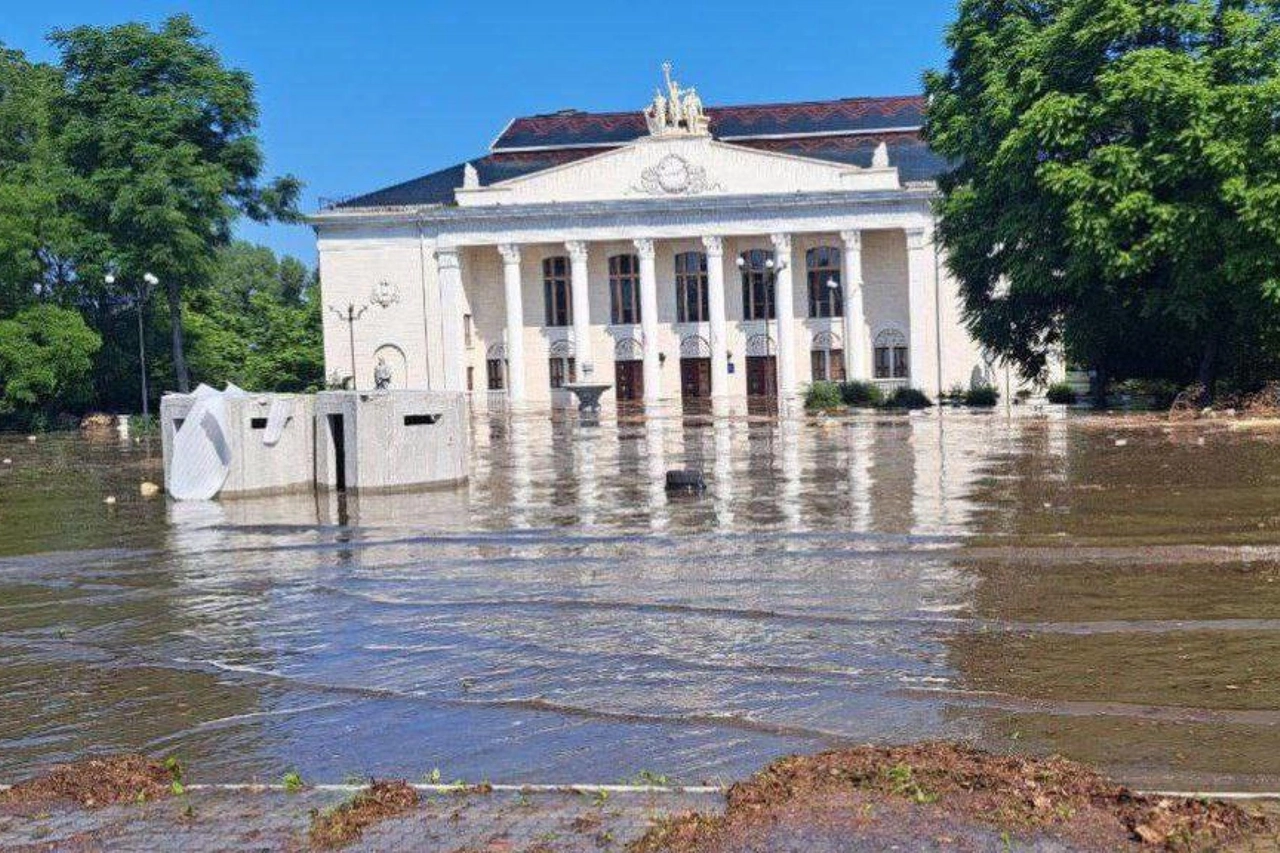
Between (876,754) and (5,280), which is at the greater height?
(5,280)

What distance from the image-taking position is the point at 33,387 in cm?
5472

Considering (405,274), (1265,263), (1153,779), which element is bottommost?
(1153,779)

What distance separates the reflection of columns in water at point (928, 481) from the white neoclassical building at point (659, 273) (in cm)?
4010

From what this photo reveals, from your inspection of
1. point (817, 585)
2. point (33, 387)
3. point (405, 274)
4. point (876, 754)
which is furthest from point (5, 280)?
point (876, 754)

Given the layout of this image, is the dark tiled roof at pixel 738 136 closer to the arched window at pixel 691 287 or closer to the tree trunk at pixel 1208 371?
the arched window at pixel 691 287

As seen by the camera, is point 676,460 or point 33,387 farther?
point 33,387

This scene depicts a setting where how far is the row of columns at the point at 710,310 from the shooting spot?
7262cm

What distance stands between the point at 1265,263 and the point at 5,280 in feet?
152

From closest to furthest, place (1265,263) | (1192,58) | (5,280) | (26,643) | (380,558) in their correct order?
(26,643)
(380,558)
(1265,263)
(1192,58)
(5,280)

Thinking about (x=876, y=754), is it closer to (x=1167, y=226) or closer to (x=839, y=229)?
(x=1167, y=226)

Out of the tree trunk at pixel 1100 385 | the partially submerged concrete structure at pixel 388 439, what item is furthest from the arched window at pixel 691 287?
the partially submerged concrete structure at pixel 388 439

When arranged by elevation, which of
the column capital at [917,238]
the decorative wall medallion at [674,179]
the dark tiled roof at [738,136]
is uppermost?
the dark tiled roof at [738,136]

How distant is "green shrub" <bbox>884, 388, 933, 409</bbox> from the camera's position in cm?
4959

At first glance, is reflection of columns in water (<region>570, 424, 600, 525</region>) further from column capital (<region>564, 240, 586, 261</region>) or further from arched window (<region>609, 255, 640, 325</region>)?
arched window (<region>609, 255, 640, 325</region>)
